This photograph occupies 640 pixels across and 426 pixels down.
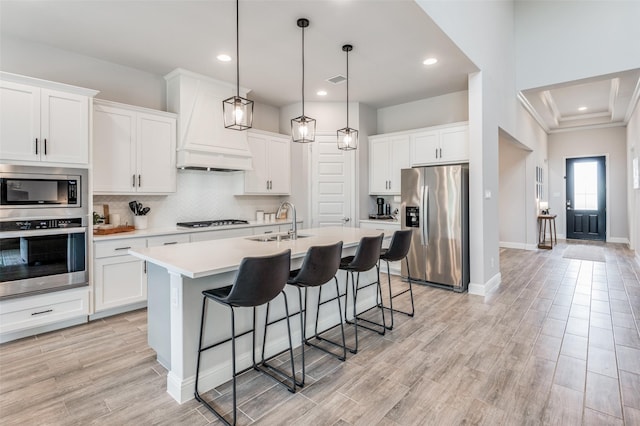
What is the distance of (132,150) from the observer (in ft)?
12.7

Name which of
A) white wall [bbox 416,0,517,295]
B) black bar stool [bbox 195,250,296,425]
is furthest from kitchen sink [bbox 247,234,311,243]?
white wall [bbox 416,0,517,295]

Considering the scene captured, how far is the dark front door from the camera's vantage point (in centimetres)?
886

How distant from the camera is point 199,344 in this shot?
217cm

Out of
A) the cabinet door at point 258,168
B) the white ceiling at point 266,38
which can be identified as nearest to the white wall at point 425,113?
the white ceiling at point 266,38

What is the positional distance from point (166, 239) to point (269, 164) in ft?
6.86

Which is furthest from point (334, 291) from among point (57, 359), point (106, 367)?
point (57, 359)

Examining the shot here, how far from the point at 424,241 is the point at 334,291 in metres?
2.04

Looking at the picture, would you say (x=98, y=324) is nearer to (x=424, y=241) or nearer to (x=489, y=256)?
(x=424, y=241)

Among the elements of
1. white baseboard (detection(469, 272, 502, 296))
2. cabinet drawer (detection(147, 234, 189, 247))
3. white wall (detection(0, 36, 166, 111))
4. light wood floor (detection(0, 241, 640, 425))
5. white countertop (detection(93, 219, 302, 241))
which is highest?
white wall (detection(0, 36, 166, 111))

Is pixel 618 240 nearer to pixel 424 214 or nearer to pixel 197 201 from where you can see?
pixel 424 214

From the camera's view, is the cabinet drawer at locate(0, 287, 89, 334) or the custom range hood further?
the custom range hood

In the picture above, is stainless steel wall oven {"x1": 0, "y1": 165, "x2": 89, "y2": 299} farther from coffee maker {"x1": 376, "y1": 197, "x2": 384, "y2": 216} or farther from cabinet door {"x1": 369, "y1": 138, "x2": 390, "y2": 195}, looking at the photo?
coffee maker {"x1": 376, "y1": 197, "x2": 384, "y2": 216}

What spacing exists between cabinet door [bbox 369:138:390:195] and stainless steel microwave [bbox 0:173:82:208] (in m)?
4.21

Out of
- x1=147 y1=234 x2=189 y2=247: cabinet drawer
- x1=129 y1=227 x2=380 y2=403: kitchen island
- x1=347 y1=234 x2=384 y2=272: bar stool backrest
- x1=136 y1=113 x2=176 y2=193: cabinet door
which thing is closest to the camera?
x1=129 y1=227 x2=380 y2=403: kitchen island
